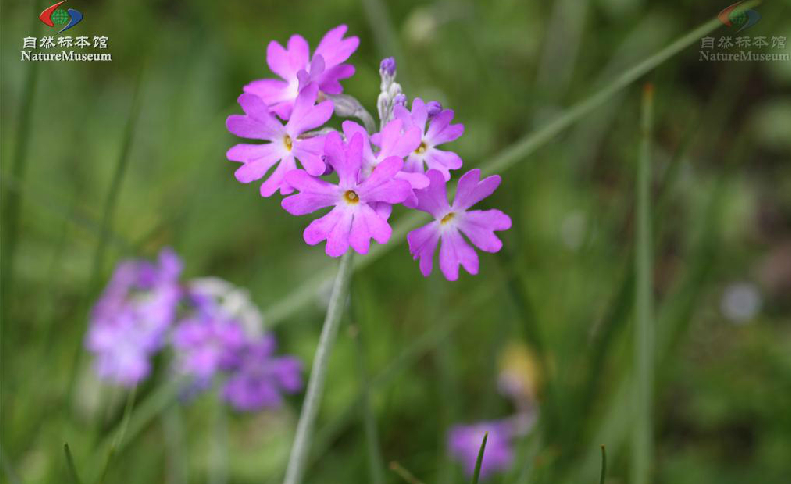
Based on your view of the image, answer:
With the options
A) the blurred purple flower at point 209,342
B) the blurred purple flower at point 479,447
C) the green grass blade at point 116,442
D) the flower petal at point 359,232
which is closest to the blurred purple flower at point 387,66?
the flower petal at point 359,232

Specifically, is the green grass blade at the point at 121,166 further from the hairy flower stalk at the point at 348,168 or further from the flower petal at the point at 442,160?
the flower petal at the point at 442,160

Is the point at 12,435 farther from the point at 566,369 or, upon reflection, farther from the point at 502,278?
the point at 566,369

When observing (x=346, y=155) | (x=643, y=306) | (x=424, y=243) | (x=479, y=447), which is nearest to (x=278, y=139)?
(x=346, y=155)

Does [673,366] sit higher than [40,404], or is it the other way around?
[673,366]

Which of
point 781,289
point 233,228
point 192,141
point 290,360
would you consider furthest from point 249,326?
point 781,289

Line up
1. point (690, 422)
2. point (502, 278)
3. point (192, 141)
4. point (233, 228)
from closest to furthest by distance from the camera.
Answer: point (502, 278)
point (690, 422)
point (233, 228)
point (192, 141)

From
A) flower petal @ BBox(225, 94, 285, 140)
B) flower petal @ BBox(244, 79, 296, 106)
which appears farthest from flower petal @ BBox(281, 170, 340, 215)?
flower petal @ BBox(244, 79, 296, 106)

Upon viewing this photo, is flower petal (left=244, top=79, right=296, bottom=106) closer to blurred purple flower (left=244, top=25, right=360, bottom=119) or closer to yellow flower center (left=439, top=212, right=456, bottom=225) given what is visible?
blurred purple flower (left=244, top=25, right=360, bottom=119)
